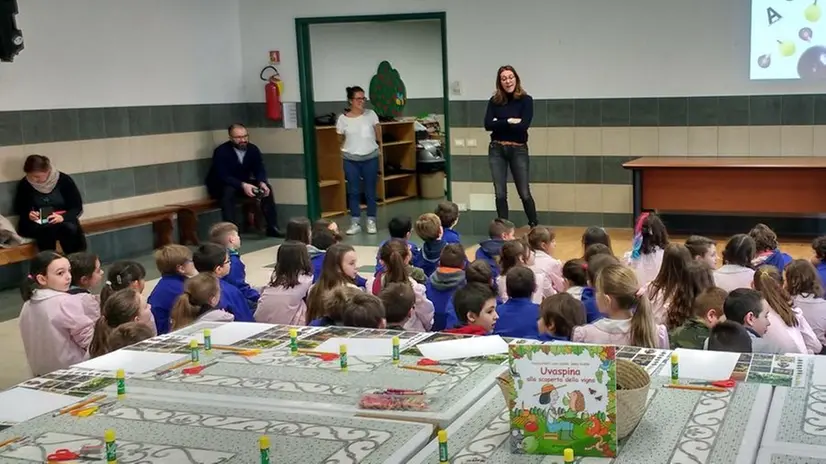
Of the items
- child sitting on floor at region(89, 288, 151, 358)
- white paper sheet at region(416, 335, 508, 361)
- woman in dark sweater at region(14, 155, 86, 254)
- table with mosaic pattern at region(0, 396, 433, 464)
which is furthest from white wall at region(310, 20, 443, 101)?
table with mosaic pattern at region(0, 396, 433, 464)

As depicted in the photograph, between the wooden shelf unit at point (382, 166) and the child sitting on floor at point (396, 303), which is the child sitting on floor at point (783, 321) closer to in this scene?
the child sitting on floor at point (396, 303)

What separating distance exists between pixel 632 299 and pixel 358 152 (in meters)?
6.01

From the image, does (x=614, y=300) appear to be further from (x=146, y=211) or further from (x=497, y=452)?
(x=146, y=211)

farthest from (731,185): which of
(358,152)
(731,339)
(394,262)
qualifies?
(731,339)

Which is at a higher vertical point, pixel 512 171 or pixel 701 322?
pixel 512 171

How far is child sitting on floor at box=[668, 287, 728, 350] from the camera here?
3.39m

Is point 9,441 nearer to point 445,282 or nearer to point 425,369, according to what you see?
point 425,369

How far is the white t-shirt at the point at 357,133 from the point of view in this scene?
8930mm

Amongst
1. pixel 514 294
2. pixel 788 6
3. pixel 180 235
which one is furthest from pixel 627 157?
pixel 514 294

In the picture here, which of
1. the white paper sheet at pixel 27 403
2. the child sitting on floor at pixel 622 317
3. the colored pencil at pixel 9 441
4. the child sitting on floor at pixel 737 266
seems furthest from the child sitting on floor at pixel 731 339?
the colored pencil at pixel 9 441

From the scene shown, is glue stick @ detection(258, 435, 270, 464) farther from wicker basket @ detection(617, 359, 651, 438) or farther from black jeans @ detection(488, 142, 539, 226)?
black jeans @ detection(488, 142, 539, 226)

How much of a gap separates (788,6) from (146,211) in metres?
5.65

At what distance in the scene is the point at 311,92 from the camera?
9.39 metres

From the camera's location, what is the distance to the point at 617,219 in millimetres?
8359
